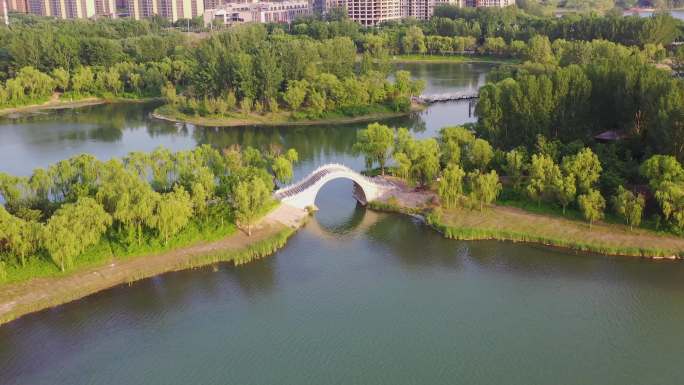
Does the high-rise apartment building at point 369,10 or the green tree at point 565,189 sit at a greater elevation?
the high-rise apartment building at point 369,10

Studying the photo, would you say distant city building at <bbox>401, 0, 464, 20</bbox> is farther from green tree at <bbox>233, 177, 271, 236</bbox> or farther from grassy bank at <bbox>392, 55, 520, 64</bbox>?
green tree at <bbox>233, 177, 271, 236</bbox>

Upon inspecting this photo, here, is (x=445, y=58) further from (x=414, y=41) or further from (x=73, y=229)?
(x=73, y=229)

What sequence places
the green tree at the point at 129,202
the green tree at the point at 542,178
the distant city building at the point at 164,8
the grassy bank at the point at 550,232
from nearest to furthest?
the green tree at the point at 129,202, the grassy bank at the point at 550,232, the green tree at the point at 542,178, the distant city building at the point at 164,8

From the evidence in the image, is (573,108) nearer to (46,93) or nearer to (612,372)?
(612,372)

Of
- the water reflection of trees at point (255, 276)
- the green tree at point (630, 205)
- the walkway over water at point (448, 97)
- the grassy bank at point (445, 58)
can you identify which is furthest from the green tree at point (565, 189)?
the grassy bank at point (445, 58)

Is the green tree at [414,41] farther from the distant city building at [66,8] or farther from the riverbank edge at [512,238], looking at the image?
the distant city building at [66,8]

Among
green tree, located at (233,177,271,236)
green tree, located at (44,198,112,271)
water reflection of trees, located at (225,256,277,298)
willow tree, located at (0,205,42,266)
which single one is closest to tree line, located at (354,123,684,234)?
green tree, located at (233,177,271,236)
